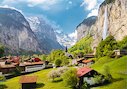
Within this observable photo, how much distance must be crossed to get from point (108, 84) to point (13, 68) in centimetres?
5030

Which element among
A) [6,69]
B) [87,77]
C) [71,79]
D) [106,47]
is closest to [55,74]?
[87,77]

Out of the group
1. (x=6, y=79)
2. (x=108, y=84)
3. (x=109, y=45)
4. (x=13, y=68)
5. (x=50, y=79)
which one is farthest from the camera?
(x=109, y=45)

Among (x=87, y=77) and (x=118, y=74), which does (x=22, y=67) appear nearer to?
(x=87, y=77)

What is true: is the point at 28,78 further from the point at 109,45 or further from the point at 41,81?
the point at 109,45

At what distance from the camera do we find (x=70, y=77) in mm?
70438

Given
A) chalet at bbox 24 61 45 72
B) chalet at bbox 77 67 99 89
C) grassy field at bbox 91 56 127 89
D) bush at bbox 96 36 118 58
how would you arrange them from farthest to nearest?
bush at bbox 96 36 118 58
chalet at bbox 24 61 45 72
chalet at bbox 77 67 99 89
grassy field at bbox 91 56 127 89

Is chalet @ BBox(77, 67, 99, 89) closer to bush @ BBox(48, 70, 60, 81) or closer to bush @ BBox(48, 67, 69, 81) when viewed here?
bush @ BBox(48, 67, 69, 81)

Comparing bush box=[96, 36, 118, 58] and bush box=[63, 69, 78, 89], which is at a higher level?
bush box=[96, 36, 118, 58]

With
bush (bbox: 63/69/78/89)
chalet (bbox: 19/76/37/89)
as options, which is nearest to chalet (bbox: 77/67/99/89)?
bush (bbox: 63/69/78/89)

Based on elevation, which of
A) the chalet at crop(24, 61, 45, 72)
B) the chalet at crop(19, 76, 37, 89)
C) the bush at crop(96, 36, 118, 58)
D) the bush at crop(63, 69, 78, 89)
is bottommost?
the chalet at crop(19, 76, 37, 89)

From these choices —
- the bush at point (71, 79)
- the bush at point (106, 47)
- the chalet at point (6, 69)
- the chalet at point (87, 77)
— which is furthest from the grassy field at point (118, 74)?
the chalet at point (6, 69)

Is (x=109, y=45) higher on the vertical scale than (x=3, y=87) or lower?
higher

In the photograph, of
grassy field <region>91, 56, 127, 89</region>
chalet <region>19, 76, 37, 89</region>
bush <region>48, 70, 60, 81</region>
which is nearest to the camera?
grassy field <region>91, 56, 127, 89</region>

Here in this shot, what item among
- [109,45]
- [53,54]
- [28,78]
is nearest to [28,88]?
[28,78]
